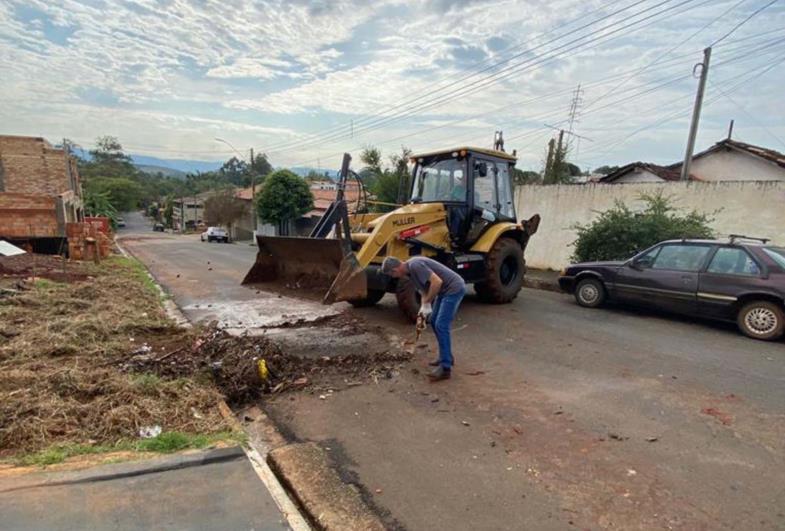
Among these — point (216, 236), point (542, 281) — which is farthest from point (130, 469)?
point (216, 236)

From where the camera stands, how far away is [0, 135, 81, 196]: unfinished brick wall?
2686 centimetres

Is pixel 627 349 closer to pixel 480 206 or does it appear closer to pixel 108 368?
pixel 480 206

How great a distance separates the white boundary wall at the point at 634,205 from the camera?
34.1 ft

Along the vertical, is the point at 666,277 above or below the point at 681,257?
below

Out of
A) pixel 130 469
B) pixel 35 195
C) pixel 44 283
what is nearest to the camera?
pixel 130 469

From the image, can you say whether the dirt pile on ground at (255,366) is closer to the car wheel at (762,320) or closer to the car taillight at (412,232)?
the car taillight at (412,232)

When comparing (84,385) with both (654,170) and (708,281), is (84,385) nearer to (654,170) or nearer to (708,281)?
(708,281)

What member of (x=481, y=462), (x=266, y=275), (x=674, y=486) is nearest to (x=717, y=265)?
(x=674, y=486)

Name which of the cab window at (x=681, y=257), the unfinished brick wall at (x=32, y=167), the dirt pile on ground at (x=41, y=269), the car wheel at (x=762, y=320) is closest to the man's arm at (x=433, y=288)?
the cab window at (x=681, y=257)

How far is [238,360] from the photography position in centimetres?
518

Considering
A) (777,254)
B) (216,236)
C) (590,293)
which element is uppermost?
(777,254)

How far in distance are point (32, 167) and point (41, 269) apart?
2109 centimetres

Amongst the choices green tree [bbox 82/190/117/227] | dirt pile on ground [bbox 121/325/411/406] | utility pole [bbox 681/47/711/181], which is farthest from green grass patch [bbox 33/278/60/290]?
green tree [bbox 82/190/117/227]

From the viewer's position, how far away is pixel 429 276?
5.07 metres
